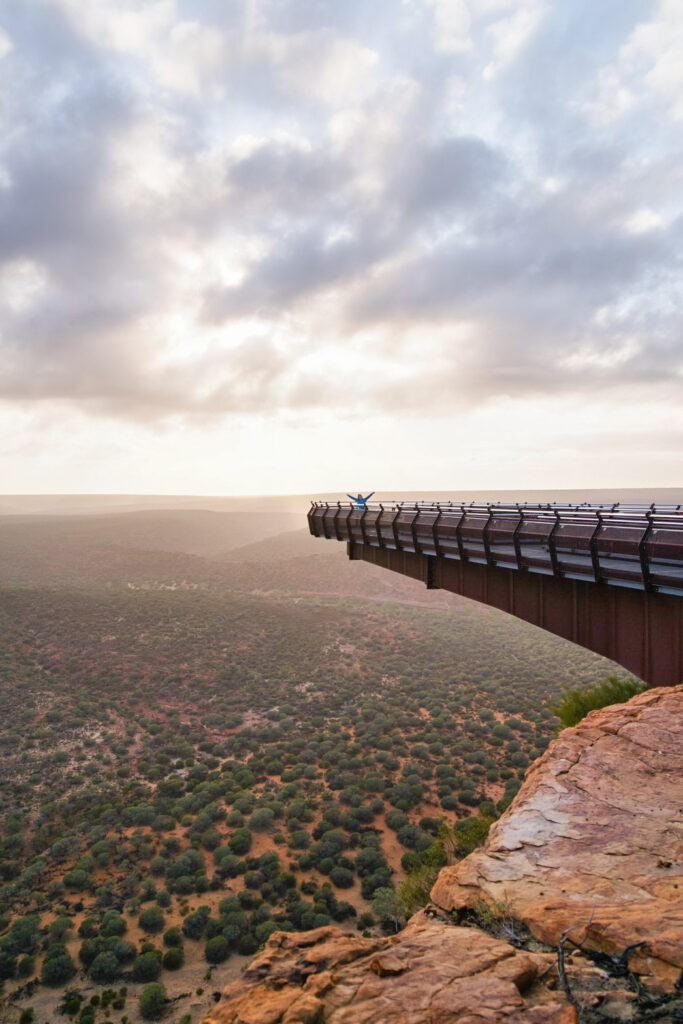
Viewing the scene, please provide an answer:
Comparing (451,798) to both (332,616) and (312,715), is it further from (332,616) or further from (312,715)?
(332,616)

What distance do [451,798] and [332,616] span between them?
41.7m

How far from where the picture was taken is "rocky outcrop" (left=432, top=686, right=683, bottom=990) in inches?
232

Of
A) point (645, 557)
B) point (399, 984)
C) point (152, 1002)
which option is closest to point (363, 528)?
point (645, 557)

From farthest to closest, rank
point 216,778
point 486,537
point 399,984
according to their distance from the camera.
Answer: point 216,778, point 486,537, point 399,984

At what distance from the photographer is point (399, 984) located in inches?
215

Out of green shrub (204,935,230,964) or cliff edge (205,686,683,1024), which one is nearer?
cliff edge (205,686,683,1024)

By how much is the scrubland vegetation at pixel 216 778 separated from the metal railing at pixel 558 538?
12187mm

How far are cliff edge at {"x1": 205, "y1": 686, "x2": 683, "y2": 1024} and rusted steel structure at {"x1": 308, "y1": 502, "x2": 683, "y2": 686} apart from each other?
456cm

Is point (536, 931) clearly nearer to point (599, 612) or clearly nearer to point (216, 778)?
point (599, 612)

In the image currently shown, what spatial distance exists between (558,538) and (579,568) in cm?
144

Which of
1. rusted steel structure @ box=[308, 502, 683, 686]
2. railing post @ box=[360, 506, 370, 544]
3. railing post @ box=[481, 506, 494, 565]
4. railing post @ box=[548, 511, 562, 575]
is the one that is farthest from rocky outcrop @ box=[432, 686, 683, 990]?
railing post @ box=[360, 506, 370, 544]

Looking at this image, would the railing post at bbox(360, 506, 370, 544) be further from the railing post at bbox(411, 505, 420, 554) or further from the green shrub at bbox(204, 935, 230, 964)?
the green shrub at bbox(204, 935, 230, 964)

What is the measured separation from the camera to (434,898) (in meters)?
8.11

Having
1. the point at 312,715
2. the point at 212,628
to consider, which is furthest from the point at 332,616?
the point at 312,715
